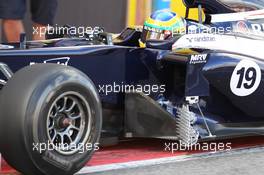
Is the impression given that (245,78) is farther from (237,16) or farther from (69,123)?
(69,123)

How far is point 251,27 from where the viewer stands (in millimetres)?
5793

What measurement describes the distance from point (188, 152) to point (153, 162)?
1.56ft

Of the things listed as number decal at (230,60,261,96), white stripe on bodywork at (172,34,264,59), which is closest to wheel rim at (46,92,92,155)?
white stripe on bodywork at (172,34,264,59)

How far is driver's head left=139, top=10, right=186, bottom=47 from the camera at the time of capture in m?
5.26

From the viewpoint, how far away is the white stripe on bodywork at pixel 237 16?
5711mm

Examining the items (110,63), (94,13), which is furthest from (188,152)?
(94,13)

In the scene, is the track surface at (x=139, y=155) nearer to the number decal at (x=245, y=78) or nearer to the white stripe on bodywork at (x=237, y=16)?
the number decal at (x=245, y=78)

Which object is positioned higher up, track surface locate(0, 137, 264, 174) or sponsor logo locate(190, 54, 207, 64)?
sponsor logo locate(190, 54, 207, 64)

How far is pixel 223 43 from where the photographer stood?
5.24m

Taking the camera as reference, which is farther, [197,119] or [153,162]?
[197,119]

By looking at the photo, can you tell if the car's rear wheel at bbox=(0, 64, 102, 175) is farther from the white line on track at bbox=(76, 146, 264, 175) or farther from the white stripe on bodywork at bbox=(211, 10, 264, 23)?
the white stripe on bodywork at bbox=(211, 10, 264, 23)

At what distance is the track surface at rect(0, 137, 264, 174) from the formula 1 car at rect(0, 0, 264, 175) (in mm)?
134

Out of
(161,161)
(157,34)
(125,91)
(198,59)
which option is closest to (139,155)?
(161,161)

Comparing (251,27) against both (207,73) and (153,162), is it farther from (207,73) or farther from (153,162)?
(153,162)
